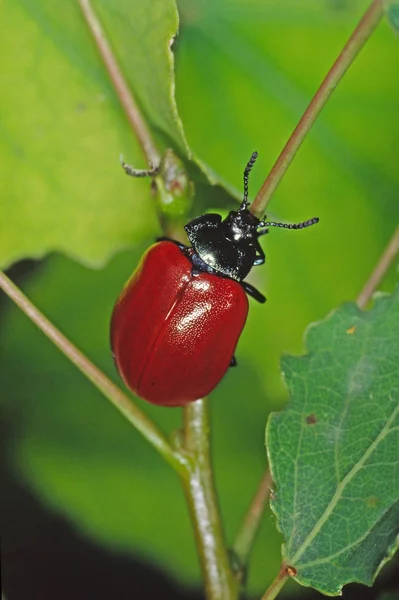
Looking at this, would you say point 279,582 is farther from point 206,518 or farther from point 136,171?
point 136,171

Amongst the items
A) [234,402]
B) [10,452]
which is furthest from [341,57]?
[10,452]

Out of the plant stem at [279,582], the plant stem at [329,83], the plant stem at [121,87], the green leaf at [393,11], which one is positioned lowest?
→ the plant stem at [279,582]

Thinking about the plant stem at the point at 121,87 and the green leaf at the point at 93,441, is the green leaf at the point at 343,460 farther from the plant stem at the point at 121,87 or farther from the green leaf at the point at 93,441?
the green leaf at the point at 93,441

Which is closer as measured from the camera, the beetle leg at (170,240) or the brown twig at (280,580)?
the brown twig at (280,580)

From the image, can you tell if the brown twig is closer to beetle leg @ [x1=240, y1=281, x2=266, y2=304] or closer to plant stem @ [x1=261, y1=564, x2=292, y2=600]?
plant stem @ [x1=261, y1=564, x2=292, y2=600]

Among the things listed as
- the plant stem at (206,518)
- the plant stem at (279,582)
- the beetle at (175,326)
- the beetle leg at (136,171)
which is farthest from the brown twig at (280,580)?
the beetle leg at (136,171)

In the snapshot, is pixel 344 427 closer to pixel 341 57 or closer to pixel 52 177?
pixel 341 57

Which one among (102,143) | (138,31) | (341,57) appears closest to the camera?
(341,57)
